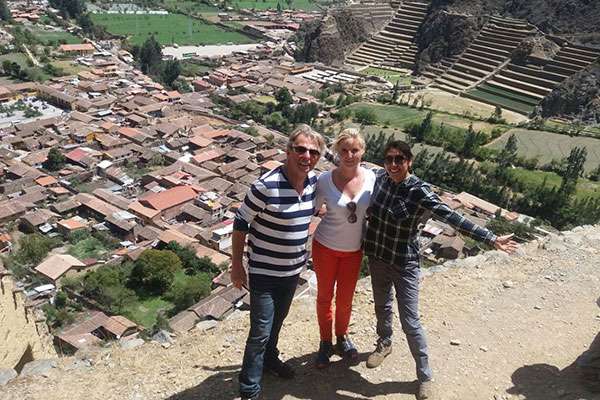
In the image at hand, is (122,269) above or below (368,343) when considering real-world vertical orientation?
below

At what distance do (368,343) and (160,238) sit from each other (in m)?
18.4

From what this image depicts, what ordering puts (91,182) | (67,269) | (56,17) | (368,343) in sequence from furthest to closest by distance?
(56,17) < (91,182) < (67,269) < (368,343)

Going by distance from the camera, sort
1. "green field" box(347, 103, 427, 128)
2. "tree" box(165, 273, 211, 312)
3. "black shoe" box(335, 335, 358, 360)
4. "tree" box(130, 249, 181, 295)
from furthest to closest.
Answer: "green field" box(347, 103, 427, 128) → "tree" box(130, 249, 181, 295) → "tree" box(165, 273, 211, 312) → "black shoe" box(335, 335, 358, 360)

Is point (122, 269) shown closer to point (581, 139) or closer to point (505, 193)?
point (505, 193)

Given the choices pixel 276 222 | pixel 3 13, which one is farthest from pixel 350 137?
pixel 3 13

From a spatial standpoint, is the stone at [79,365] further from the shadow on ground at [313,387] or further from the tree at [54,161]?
the tree at [54,161]

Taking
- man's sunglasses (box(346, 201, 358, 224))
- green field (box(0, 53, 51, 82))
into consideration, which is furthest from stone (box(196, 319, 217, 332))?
green field (box(0, 53, 51, 82))

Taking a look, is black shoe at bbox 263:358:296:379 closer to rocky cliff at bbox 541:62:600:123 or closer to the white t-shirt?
the white t-shirt

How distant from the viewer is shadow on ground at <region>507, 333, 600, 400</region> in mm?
5305

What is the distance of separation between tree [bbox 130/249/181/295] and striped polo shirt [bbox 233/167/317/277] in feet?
55.0

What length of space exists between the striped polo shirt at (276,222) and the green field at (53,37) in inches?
2526

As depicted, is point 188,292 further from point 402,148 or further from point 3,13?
point 3,13

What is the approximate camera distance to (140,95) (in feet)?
150

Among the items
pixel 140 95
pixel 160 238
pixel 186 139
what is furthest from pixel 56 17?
pixel 160 238
